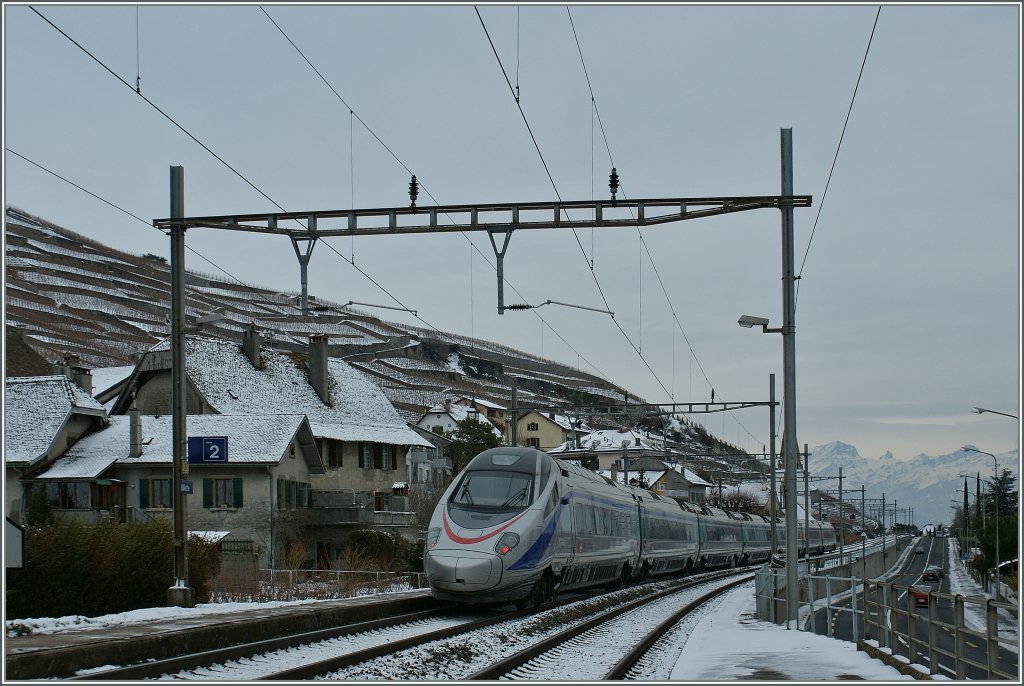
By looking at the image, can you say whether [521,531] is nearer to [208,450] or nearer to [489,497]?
[489,497]

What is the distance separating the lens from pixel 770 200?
21547 millimetres

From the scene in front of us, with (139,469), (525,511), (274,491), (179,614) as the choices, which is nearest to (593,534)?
(525,511)

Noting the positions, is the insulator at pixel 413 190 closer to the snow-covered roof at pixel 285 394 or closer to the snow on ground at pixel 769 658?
the snow on ground at pixel 769 658

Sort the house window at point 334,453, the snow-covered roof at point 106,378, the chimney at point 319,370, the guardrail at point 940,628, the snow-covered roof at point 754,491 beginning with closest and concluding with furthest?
1. the guardrail at point 940,628
2. the house window at point 334,453
3. the chimney at point 319,370
4. the snow-covered roof at point 106,378
5. the snow-covered roof at point 754,491

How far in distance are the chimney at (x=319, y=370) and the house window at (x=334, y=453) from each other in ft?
20.7

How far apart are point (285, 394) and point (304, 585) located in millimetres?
27052

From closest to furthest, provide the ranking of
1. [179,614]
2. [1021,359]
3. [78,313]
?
[1021,359] → [179,614] → [78,313]

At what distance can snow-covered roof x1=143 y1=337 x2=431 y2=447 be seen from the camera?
56.3 meters

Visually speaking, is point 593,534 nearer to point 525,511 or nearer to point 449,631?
point 525,511

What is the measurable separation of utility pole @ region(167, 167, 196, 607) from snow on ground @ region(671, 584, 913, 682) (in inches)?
374

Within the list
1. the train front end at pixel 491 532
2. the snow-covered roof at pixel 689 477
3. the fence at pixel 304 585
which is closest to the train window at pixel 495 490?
the train front end at pixel 491 532

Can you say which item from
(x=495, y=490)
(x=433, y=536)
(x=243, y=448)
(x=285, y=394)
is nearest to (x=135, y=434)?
(x=243, y=448)

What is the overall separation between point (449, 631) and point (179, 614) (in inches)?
155

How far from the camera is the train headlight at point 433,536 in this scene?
883 inches
